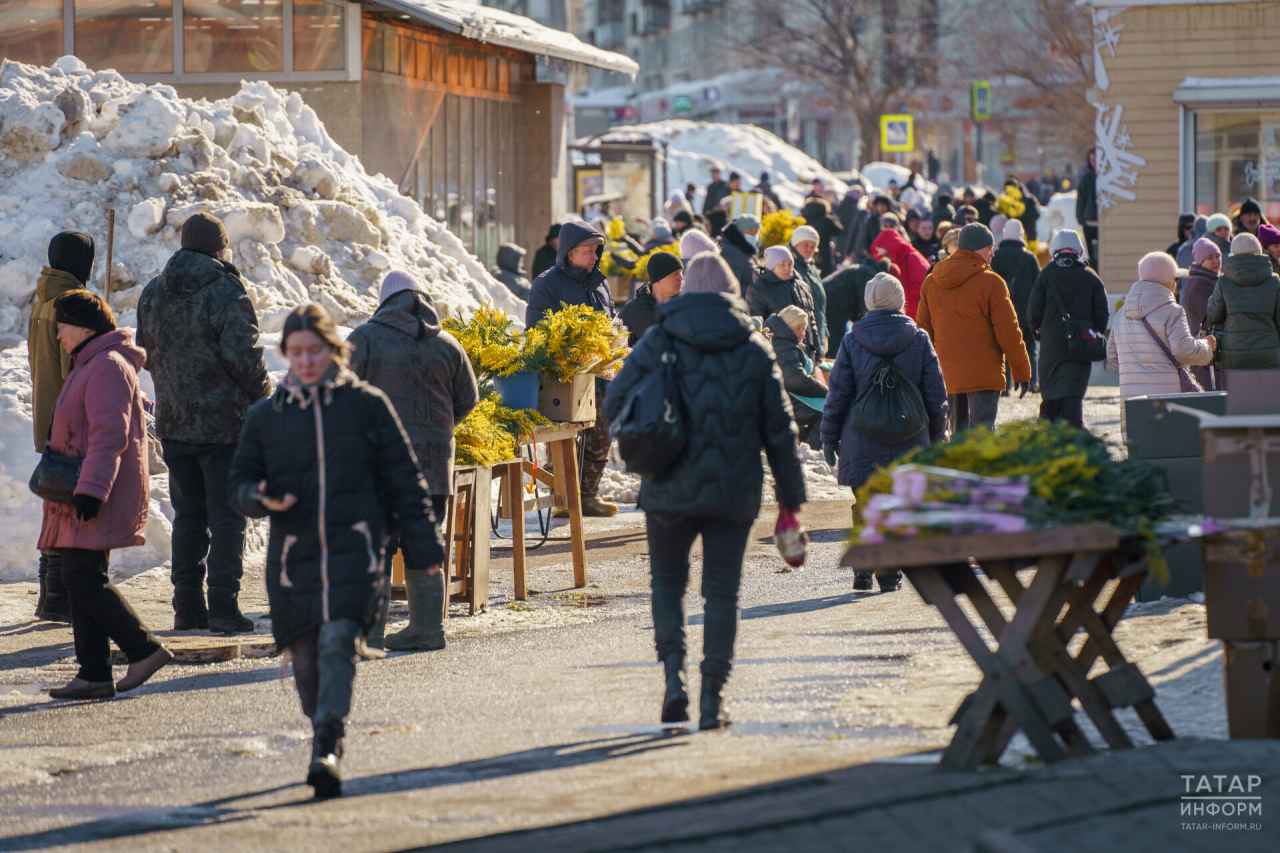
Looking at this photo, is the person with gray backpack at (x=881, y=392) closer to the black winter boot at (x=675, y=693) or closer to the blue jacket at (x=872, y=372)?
the blue jacket at (x=872, y=372)

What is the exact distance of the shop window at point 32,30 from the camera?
17.9 metres

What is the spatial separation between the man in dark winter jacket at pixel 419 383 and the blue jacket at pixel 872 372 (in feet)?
7.52

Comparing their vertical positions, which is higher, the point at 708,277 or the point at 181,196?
the point at 181,196

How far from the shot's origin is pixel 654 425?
231 inches

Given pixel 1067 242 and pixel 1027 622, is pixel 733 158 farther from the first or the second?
pixel 1027 622

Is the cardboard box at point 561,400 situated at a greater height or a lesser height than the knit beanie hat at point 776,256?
lesser

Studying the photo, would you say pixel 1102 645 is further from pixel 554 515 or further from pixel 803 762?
pixel 554 515

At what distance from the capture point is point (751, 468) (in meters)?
6.04

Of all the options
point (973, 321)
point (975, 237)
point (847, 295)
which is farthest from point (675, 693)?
point (847, 295)

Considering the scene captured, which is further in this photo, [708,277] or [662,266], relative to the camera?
[662,266]

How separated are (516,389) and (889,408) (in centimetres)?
202

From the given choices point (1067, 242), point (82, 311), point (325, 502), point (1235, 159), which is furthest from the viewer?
point (1235, 159)

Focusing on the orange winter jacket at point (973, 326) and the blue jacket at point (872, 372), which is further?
the orange winter jacket at point (973, 326)

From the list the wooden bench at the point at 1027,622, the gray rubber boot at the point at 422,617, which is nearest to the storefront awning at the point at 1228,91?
the gray rubber boot at the point at 422,617
